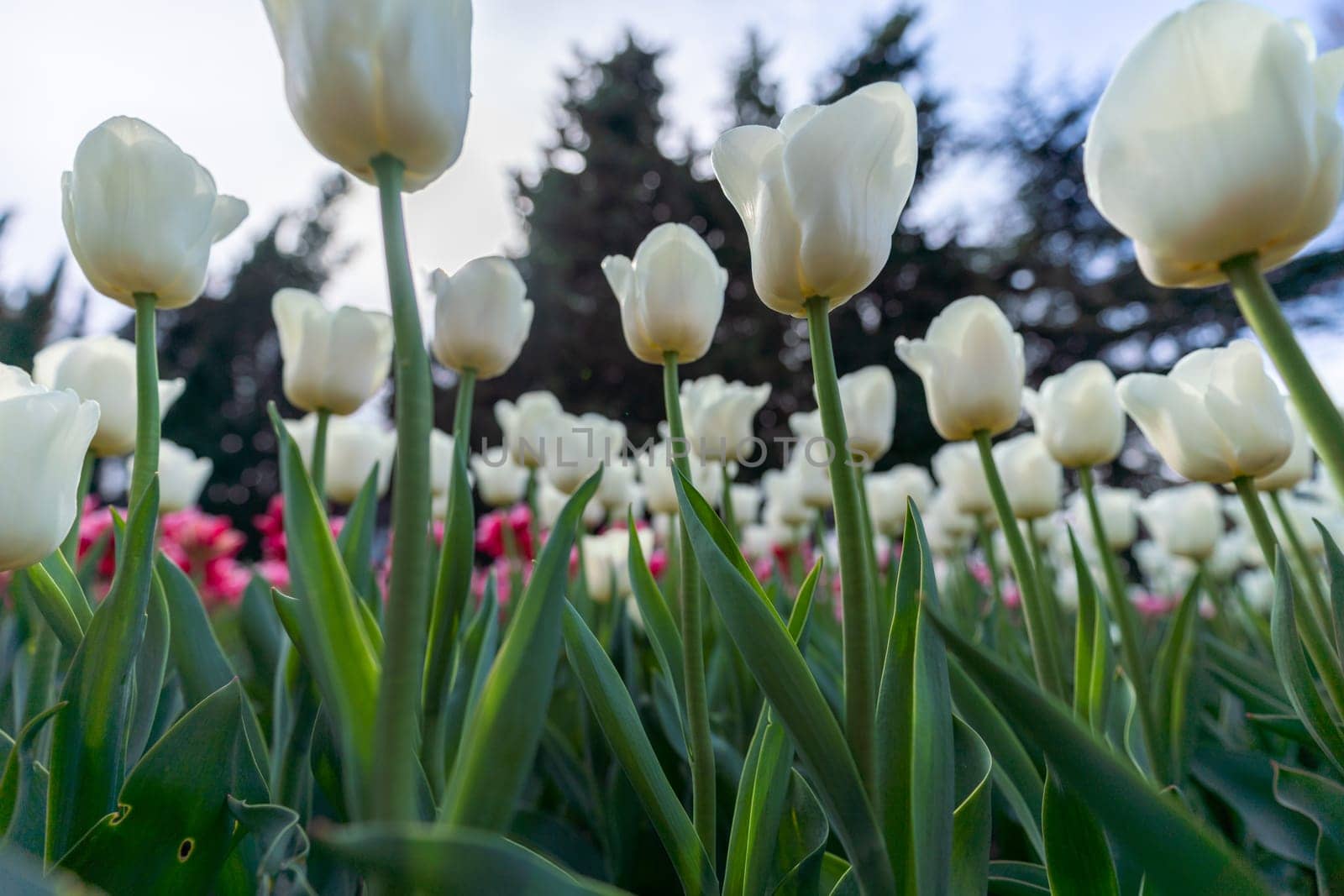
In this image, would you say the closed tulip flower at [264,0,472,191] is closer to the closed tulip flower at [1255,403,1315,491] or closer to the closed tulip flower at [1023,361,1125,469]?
the closed tulip flower at [1023,361,1125,469]

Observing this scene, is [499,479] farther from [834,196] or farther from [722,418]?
[834,196]

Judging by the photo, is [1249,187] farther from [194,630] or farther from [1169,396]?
[194,630]

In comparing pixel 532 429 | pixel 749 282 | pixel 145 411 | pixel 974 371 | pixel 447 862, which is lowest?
pixel 447 862

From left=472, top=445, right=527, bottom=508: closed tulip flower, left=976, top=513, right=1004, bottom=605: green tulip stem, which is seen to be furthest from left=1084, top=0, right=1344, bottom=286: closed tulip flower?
left=472, top=445, right=527, bottom=508: closed tulip flower

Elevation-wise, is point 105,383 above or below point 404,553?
above

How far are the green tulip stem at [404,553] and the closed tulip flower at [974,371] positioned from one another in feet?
1.95

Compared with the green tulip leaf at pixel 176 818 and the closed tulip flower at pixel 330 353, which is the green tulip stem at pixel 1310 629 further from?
the closed tulip flower at pixel 330 353

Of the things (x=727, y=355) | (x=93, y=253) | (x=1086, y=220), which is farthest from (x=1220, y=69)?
(x=1086, y=220)

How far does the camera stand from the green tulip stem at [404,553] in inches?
11.9

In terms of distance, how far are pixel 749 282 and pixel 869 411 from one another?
31.5ft

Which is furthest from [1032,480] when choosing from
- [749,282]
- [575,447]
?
[749,282]

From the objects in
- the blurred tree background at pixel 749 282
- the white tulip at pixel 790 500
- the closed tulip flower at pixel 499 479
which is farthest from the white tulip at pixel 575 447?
the blurred tree background at pixel 749 282

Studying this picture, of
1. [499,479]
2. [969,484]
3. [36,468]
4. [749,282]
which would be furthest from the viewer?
[749,282]

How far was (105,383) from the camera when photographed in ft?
2.92
